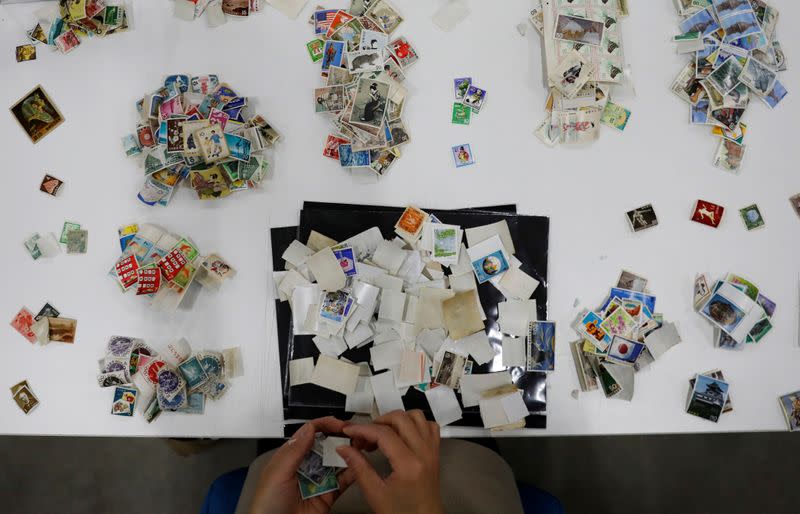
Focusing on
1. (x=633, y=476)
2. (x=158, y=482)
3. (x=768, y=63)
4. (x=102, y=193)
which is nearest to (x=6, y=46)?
(x=102, y=193)

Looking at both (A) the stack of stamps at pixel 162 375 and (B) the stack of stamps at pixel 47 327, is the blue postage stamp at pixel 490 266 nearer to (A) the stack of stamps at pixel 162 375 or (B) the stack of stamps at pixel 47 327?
(A) the stack of stamps at pixel 162 375

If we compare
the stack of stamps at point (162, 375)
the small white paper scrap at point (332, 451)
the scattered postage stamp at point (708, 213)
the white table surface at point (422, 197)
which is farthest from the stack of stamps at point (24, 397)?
the scattered postage stamp at point (708, 213)

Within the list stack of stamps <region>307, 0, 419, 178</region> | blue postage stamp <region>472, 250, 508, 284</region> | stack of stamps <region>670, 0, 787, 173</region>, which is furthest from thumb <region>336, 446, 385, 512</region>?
stack of stamps <region>670, 0, 787, 173</region>

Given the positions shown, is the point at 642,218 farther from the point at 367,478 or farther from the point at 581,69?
the point at 367,478

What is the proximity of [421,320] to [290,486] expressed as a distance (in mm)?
399

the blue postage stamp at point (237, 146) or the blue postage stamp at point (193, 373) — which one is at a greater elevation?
the blue postage stamp at point (237, 146)

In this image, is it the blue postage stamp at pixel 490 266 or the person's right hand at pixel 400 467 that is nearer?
the person's right hand at pixel 400 467

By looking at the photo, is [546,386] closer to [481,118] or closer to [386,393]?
[386,393]

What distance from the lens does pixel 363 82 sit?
1045 millimetres

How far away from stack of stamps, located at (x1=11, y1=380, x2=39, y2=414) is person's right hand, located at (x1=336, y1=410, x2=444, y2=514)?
74 centimetres

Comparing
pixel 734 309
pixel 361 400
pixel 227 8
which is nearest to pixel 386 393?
pixel 361 400

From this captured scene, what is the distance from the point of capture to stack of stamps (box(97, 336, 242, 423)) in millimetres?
1027

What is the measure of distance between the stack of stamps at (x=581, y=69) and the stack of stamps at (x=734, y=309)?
399 mm

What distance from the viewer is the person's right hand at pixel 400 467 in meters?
0.77
